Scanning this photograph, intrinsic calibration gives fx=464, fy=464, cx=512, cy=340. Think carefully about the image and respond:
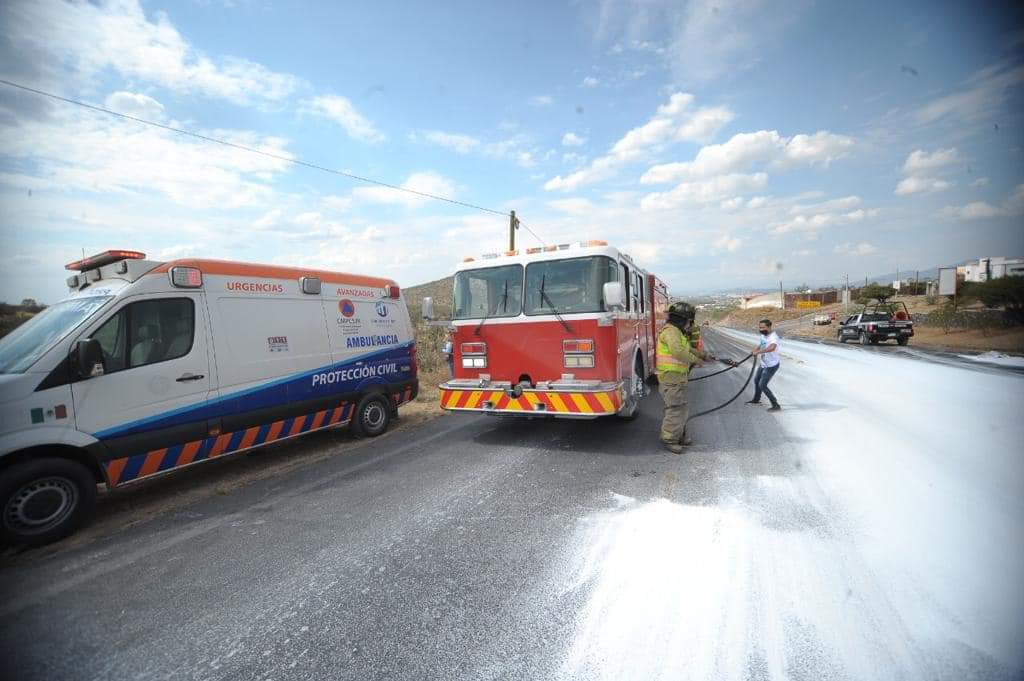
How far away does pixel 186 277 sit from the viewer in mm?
5277

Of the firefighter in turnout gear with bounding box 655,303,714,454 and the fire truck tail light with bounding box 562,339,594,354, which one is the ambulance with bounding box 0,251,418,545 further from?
the firefighter in turnout gear with bounding box 655,303,714,454

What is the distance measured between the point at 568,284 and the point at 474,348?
5.45 ft

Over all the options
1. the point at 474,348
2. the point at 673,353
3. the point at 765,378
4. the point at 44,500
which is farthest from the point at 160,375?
the point at 765,378

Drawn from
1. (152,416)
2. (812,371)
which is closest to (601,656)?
(152,416)

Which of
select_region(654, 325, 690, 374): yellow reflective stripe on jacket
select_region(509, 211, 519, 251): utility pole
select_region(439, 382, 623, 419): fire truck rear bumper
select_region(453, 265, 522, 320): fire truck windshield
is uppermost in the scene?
select_region(509, 211, 519, 251): utility pole

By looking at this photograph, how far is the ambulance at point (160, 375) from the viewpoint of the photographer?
4.12 m

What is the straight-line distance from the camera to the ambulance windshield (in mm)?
4289

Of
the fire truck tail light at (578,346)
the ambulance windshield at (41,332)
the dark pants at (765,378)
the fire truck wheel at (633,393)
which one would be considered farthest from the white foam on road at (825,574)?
the ambulance windshield at (41,332)

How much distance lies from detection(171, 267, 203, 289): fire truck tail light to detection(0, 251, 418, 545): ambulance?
13mm

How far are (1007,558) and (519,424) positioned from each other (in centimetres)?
559

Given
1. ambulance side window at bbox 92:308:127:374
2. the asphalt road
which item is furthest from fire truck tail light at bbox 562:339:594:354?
ambulance side window at bbox 92:308:127:374

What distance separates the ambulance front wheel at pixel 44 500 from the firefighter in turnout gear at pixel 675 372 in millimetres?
6088

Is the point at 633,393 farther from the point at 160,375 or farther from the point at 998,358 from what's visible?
the point at 998,358

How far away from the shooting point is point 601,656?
239 centimetres
